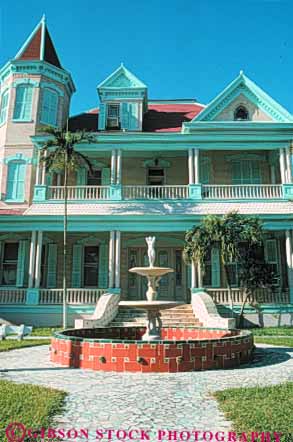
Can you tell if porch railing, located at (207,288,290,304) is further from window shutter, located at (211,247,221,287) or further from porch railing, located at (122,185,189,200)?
porch railing, located at (122,185,189,200)

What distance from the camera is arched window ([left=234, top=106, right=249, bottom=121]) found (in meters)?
20.2

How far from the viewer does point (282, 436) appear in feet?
12.9

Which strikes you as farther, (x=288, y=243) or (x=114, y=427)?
(x=288, y=243)

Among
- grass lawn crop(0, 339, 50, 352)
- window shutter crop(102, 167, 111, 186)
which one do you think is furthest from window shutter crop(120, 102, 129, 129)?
grass lawn crop(0, 339, 50, 352)

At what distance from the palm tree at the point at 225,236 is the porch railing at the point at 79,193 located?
5.39 m

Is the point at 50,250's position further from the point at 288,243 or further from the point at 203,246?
the point at 288,243

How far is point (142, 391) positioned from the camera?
19.9ft

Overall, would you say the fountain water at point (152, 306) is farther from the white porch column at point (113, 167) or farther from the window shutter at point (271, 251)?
the window shutter at point (271, 251)

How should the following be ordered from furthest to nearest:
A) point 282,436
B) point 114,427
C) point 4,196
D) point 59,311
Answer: point 4,196 < point 59,311 < point 114,427 < point 282,436

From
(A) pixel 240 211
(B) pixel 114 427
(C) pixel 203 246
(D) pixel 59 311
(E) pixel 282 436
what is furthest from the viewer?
(A) pixel 240 211

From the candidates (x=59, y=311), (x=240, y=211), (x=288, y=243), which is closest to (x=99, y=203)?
(x=59, y=311)

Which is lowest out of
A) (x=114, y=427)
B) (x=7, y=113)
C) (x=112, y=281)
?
(x=114, y=427)

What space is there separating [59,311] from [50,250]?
3474 millimetres

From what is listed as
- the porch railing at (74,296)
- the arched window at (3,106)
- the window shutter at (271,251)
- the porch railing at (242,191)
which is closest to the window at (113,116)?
the arched window at (3,106)
